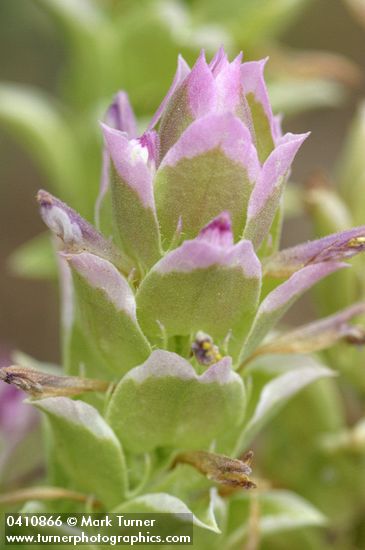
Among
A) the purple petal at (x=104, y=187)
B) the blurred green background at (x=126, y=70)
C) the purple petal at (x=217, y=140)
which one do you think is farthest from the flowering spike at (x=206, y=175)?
the blurred green background at (x=126, y=70)

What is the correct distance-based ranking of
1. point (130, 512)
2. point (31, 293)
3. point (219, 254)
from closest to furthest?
point (219, 254) < point (130, 512) < point (31, 293)

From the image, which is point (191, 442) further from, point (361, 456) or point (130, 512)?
point (361, 456)

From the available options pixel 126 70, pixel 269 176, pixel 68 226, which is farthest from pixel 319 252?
pixel 126 70

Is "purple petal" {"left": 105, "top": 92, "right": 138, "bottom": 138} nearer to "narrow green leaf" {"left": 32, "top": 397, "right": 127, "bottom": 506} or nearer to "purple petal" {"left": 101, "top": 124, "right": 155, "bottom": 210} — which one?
"purple petal" {"left": 101, "top": 124, "right": 155, "bottom": 210}

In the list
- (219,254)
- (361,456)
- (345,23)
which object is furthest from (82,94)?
(345,23)

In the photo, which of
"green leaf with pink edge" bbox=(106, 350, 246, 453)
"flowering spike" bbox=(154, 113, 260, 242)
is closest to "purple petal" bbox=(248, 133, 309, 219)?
"flowering spike" bbox=(154, 113, 260, 242)

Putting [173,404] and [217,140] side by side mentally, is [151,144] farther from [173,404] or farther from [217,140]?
[173,404]
